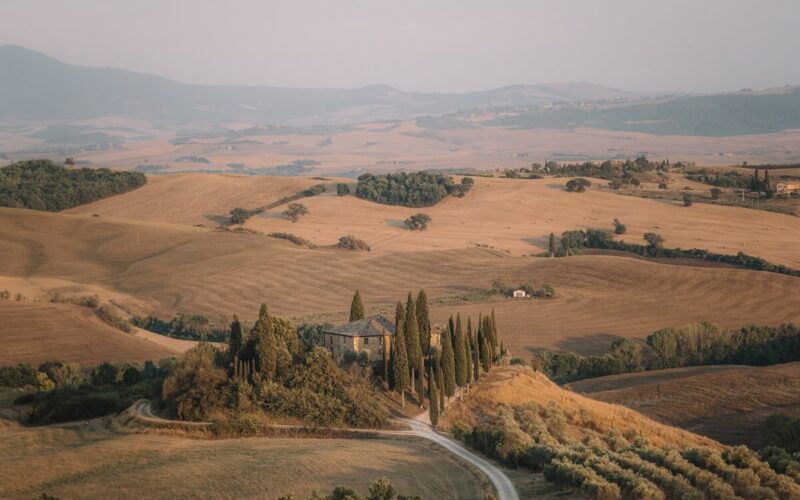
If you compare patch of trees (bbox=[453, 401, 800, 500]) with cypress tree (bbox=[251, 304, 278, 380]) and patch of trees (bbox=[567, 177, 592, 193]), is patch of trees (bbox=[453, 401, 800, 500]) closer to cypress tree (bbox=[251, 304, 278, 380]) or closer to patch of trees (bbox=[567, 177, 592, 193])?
cypress tree (bbox=[251, 304, 278, 380])

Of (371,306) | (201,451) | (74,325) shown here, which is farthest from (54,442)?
(371,306)

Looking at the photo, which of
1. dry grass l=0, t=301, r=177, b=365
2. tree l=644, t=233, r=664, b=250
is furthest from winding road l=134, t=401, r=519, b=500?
tree l=644, t=233, r=664, b=250

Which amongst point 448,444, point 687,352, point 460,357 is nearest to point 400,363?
point 460,357

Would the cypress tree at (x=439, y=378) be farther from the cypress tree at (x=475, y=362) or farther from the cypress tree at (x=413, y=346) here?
the cypress tree at (x=475, y=362)

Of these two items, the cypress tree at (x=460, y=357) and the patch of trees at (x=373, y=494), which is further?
the cypress tree at (x=460, y=357)

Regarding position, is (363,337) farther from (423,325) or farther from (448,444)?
(448,444)

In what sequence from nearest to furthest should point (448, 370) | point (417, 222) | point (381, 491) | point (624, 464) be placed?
1. point (381, 491)
2. point (624, 464)
3. point (448, 370)
4. point (417, 222)

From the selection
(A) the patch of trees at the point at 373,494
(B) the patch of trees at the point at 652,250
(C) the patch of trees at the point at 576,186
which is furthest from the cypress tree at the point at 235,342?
(C) the patch of trees at the point at 576,186
